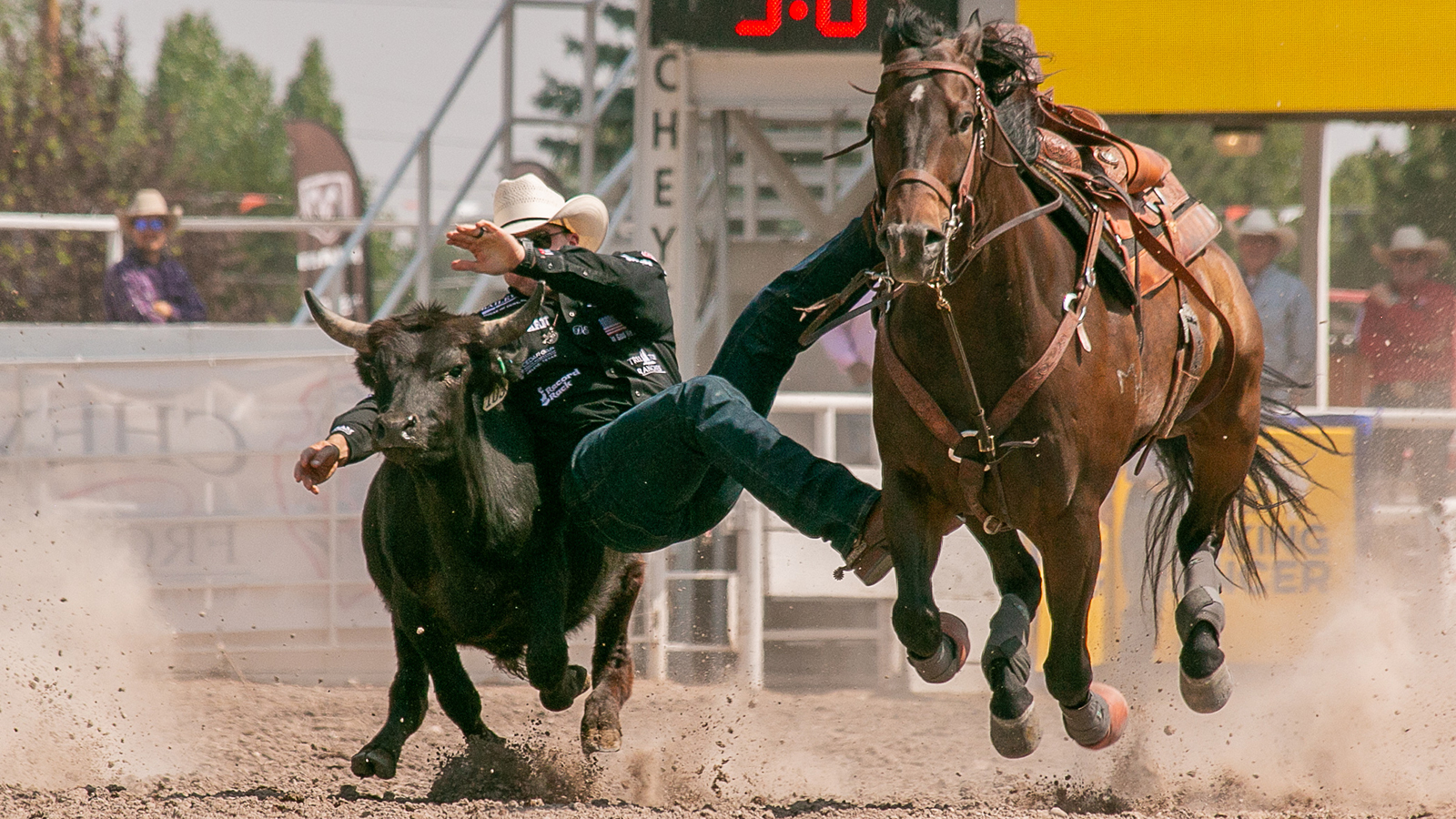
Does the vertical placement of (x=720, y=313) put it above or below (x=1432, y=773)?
above

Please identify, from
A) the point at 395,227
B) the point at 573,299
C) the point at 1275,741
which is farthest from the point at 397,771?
the point at 395,227

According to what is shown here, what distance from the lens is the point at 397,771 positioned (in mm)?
5480

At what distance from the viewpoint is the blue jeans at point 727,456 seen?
13.4 ft

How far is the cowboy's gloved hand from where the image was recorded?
4043 mm

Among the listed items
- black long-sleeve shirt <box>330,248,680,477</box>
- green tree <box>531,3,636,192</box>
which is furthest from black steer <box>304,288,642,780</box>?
green tree <box>531,3,636,192</box>

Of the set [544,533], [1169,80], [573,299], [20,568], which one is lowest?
[20,568]

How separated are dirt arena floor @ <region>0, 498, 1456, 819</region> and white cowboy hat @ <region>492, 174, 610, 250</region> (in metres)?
1.67

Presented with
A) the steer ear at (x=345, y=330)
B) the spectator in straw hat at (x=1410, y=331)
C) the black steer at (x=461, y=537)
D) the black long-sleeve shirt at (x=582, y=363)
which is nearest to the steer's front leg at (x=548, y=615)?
the black steer at (x=461, y=537)

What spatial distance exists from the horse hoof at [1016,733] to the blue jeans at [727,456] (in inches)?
24.2

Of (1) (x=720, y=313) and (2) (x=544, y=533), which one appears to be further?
(1) (x=720, y=313)

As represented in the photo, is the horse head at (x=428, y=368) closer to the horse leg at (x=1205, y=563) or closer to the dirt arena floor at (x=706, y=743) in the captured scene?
the dirt arena floor at (x=706, y=743)

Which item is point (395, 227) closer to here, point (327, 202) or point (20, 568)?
point (20, 568)

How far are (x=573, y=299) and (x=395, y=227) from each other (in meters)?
5.51

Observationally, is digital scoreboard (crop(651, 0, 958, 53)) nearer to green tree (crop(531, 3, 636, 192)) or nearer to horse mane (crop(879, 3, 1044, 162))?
horse mane (crop(879, 3, 1044, 162))
